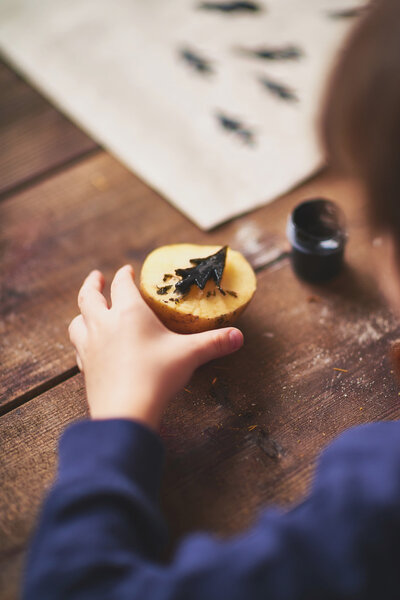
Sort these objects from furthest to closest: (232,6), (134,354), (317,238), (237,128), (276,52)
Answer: (232,6) → (276,52) → (237,128) → (317,238) → (134,354)

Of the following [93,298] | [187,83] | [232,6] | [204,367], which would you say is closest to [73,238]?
[93,298]

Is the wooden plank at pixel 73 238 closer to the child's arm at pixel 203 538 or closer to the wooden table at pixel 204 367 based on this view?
the wooden table at pixel 204 367

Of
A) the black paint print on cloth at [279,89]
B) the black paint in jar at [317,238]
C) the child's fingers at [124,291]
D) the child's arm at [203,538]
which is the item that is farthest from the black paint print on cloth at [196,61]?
the child's arm at [203,538]

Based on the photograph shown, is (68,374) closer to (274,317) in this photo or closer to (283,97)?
(274,317)

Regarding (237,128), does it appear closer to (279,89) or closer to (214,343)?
(279,89)

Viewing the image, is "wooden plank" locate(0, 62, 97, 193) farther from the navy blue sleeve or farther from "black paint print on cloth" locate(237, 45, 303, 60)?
the navy blue sleeve

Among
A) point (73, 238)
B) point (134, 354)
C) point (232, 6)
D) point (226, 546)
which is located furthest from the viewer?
point (232, 6)

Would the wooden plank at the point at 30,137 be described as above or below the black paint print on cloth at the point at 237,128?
above
